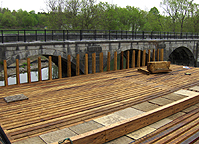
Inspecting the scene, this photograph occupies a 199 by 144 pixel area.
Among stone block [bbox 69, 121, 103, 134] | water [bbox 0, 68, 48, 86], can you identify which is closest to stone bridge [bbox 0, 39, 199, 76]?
stone block [bbox 69, 121, 103, 134]

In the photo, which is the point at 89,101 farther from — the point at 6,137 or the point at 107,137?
the point at 6,137

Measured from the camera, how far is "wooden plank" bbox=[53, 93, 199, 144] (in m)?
5.17

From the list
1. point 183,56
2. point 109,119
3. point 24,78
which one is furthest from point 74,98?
point 183,56

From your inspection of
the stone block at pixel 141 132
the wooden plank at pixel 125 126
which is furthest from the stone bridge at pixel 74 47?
the stone block at pixel 141 132

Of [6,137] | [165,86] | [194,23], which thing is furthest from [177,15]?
[6,137]

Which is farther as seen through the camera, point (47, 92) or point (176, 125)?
point (47, 92)

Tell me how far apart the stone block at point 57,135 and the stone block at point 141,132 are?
5.24 ft

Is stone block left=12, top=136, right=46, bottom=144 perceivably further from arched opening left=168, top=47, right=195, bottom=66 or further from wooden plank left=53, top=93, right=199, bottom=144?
arched opening left=168, top=47, right=195, bottom=66

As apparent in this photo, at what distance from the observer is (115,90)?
32.6ft

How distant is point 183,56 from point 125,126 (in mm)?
26655

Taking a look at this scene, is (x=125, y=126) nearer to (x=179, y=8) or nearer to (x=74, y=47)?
(x=74, y=47)

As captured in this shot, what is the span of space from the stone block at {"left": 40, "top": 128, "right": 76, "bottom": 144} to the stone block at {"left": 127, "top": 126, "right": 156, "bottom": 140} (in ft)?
5.24

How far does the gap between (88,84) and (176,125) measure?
18.1 feet

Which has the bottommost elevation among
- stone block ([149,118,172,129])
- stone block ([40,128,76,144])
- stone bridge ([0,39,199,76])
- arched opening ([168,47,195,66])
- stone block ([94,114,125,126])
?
stone block ([149,118,172,129])
